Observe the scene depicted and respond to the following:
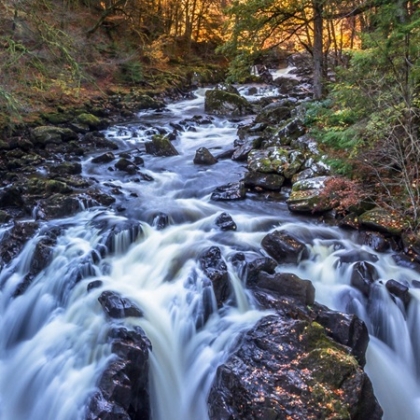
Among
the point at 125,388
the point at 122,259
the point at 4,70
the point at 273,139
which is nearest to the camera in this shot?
the point at 125,388

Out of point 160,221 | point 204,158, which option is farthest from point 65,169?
point 204,158

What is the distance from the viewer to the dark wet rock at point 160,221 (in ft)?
26.7

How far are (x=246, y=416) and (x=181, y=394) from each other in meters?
1.32

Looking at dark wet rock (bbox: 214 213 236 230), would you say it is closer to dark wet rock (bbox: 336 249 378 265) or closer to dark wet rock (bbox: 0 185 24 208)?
dark wet rock (bbox: 336 249 378 265)

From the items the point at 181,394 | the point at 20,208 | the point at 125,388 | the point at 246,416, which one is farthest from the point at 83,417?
the point at 20,208

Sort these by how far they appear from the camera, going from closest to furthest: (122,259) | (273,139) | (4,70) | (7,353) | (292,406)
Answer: (292,406)
(7,353)
(122,259)
(4,70)
(273,139)

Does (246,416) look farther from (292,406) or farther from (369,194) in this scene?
(369,194)

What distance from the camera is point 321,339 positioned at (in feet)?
13.9

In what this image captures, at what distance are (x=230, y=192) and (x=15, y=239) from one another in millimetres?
4831

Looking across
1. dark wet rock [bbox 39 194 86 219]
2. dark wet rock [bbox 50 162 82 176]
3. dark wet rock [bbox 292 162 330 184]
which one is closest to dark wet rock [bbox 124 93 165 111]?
dark wet rock [bbox 50 162 82 176]

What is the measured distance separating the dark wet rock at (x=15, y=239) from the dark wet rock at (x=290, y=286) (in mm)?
4262

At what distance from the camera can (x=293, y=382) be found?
12.6 feet

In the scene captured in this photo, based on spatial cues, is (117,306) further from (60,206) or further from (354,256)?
(354,256)

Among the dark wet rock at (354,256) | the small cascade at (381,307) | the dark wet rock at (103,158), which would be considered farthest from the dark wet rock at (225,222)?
the dark wet rock at (103,158)
